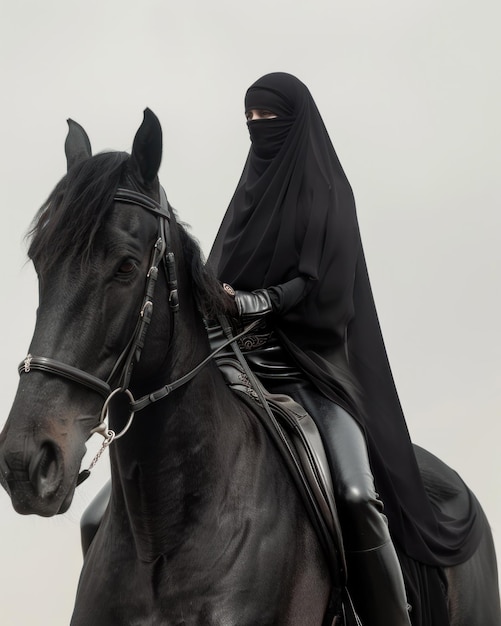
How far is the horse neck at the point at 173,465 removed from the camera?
12.3 ft

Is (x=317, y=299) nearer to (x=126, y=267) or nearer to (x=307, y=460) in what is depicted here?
(x=307, y=460)

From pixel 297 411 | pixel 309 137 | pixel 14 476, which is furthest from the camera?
pixel 309 137

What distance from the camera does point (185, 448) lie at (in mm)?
3838

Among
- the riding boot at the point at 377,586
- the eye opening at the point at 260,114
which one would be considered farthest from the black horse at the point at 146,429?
the eye opening at the point at 260,114

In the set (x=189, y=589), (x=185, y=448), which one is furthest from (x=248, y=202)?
(x=189, y=589)

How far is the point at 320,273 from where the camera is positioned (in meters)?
4.66

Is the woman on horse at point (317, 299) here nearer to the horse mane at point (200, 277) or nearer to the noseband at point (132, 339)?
the horse mane at point (200, 277)

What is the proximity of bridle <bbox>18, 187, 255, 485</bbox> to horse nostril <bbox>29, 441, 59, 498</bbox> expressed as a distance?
0.61ft

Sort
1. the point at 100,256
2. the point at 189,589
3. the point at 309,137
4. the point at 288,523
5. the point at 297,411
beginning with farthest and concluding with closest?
the point at 309,137 < the point at 297,411 < the point at 288,523 < the point at 189,589 < the point at 100,256

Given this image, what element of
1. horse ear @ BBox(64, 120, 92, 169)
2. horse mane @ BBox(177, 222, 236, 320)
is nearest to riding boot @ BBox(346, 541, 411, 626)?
horse mane @ BBox(177, 222, 236, 320)

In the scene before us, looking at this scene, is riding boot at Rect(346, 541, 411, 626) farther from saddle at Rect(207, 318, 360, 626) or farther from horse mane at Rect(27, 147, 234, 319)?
horse mane at Rect(27, 147, 234, 319)

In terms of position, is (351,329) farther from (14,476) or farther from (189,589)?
(14,476)

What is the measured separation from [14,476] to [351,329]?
7.13ft

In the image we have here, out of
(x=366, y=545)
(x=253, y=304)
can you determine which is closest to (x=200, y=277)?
(x=253, y=304)
